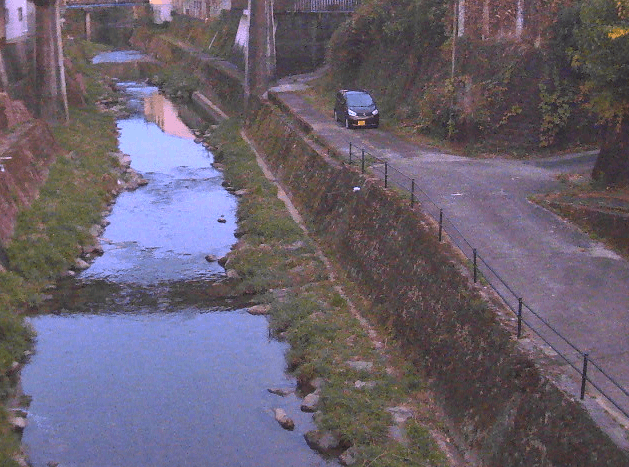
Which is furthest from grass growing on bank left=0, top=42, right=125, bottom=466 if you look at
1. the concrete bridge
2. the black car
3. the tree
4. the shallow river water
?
the concrete bridge

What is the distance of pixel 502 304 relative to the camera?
15.1 meters

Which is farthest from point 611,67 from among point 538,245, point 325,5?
point 325,5

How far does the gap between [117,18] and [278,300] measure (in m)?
87.0

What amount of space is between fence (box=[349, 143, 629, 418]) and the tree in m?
4.89

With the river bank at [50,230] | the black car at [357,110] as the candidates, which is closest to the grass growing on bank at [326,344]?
the river bank at [50,230]

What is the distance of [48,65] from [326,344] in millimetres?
29199

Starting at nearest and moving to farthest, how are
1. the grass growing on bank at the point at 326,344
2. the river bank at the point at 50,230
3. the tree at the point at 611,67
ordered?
the grass growing on bank at the point at 326,344
the river bank at the point at 50,230
the tree at the point at 611,67

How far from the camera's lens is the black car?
32.7m

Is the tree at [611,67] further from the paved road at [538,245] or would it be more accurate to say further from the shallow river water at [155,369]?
the shallow river water at [155,369]

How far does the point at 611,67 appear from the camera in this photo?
64.1 ft

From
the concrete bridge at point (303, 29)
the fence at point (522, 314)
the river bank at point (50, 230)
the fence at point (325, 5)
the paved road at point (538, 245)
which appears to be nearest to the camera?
the fence at point (522, 314)

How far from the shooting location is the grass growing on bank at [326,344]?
14.6 m

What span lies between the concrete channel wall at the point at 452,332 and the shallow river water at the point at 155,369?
2798 millimetres

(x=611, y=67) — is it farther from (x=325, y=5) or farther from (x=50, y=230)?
(x=325, y=5)
